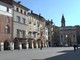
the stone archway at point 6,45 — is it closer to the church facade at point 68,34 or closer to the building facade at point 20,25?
the building facade at point 20,25

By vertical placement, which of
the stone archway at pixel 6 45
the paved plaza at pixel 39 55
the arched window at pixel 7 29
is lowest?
the paved plaza at pixel 39 55

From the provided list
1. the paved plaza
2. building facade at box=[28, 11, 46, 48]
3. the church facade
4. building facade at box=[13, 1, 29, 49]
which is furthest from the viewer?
the church facade

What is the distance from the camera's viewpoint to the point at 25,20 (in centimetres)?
9162

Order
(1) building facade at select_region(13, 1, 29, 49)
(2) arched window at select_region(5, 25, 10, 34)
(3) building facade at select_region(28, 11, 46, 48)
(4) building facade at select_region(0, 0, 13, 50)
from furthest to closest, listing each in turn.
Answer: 1. (3) building facade at select_region(28, 11, 46, 48)
2. (1) building facade at select_region(13, 1, 29, 49)
3. (2) arched window at select_region(5, 25, 10, 34)
4. (4) building facade at select_region(0, 0, 13, 50)

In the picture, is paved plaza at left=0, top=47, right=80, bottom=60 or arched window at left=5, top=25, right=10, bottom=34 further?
arched window at left=5, top=25, right=10, bottom=34

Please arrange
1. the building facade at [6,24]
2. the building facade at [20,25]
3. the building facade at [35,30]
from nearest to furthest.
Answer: the building facade at [6,24]
the building facade at [20,25]
the building facade at [35,30]

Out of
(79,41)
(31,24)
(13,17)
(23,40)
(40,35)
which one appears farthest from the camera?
(79,41)

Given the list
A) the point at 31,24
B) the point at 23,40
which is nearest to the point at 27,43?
the point at 23,40

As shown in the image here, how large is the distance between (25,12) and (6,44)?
1871 cm

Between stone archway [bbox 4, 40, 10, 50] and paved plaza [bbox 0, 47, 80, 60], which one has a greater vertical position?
stone archway [bbox 4, 40, 10, 50]

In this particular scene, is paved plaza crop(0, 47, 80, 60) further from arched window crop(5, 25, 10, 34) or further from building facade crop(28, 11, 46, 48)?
building facade crop(28, 11, 46, 48)

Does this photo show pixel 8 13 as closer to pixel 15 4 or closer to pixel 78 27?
pixel 15 4

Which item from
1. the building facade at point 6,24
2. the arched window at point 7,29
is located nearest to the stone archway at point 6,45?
the building facade at point 6,24

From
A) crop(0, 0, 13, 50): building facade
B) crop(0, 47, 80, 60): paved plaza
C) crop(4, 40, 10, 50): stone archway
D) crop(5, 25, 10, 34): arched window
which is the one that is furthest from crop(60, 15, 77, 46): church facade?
crop(0, 47, 80, 60): paved plaza
